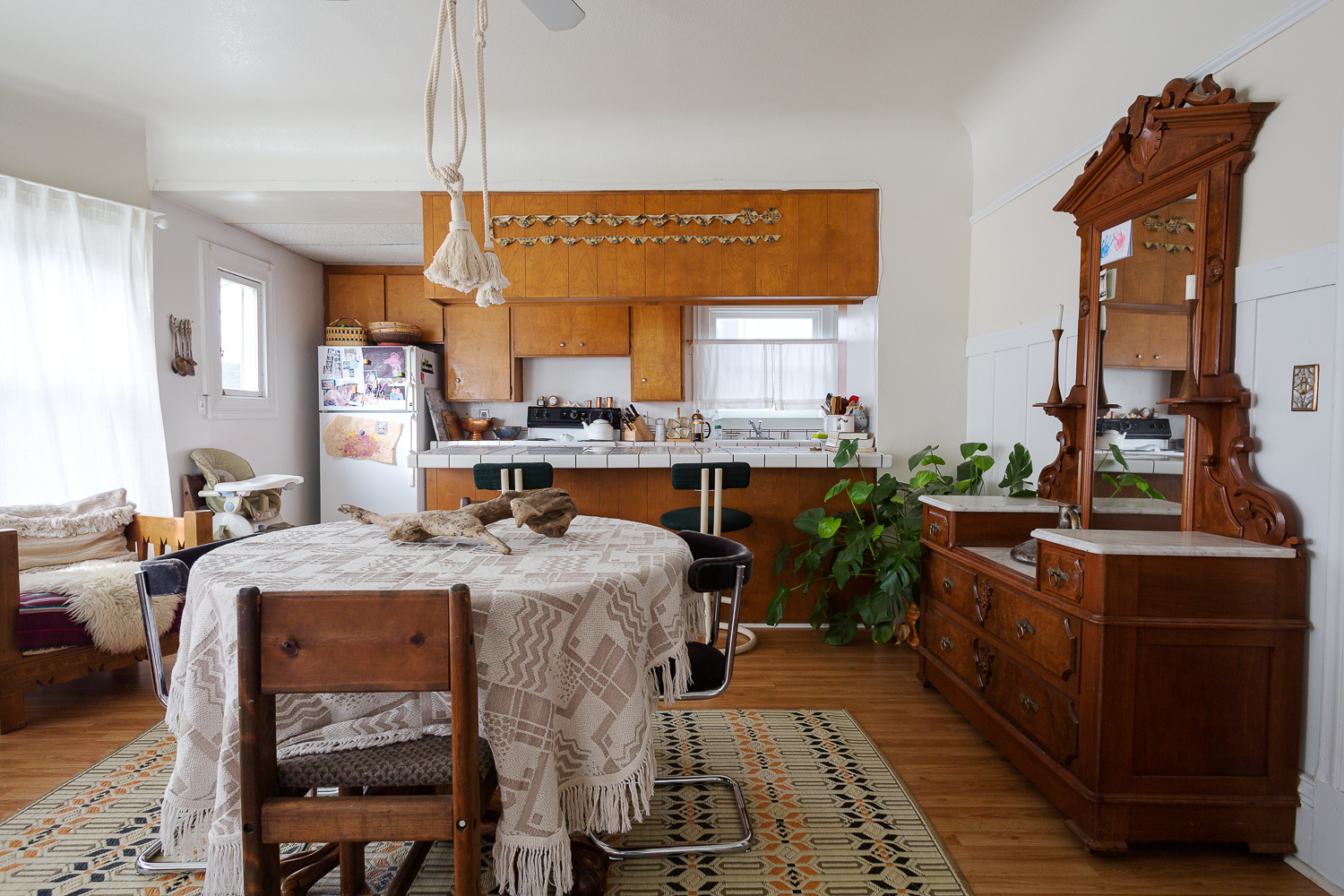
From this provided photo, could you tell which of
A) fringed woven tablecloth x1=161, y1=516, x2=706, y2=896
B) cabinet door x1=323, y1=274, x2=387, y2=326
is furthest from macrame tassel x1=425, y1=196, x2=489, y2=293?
cabinet door x1=323, y1=274, x2=387, y2=326

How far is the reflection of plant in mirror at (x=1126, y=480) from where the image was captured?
2220 millimetres

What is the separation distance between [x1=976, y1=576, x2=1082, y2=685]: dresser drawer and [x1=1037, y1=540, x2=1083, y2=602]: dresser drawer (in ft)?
0.21

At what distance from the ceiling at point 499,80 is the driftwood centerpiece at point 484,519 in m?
1.97

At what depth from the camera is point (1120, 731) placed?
70.0 inches

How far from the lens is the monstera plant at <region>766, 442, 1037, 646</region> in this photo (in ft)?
10.0

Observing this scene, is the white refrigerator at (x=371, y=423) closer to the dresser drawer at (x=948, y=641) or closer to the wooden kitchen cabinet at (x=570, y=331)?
the wooden kitchen cabinet at (x=570, y=331)

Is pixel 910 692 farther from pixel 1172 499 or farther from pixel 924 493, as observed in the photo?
pixel 1172 499

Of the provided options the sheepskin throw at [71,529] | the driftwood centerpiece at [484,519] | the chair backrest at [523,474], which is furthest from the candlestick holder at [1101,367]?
the sheepskin throw at [71,529]

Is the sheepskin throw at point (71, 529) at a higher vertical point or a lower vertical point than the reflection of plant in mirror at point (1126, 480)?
lower

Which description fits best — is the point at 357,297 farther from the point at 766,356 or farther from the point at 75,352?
the point at 766,356

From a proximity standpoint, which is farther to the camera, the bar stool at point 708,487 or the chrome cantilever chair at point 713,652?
the bar stool at point 708,487

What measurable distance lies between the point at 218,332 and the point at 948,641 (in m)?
4.73

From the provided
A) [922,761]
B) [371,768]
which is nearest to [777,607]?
[922,761]

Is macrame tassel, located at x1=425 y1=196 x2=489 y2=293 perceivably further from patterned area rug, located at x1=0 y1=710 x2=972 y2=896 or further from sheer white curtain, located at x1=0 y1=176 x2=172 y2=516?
sheer white curtain, located at x1=0 y1=176 x2=172 y2=516
